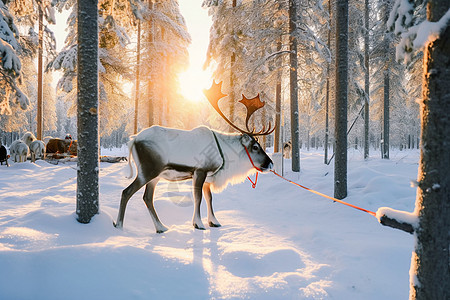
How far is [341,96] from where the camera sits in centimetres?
643

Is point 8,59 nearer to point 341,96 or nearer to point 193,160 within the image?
point 193,160

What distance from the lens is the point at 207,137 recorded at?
474 centimetres

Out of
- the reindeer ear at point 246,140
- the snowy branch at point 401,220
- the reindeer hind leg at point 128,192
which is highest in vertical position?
the reindeer ear at point 246,140

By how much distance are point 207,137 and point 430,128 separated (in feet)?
11.5

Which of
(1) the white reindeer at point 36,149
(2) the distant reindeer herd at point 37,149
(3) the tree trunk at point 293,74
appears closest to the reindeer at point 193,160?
(3) the tree trunk at point 293,74

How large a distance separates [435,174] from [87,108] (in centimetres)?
459

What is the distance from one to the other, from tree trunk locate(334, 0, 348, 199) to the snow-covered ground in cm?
74

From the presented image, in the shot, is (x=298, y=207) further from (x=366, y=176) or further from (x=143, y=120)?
(x=143, y=120)

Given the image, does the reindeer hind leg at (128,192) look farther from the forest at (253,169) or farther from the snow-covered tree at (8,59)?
the snow-covered tree at (8,59)

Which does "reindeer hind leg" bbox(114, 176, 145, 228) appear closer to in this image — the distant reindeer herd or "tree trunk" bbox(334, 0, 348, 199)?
"tree trunk" bbox(334, 0, 348, 199)

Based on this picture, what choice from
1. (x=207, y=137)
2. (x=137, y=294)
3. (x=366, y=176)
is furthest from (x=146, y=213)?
(x=366, y=176)

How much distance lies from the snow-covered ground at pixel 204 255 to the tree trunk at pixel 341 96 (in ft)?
2.42

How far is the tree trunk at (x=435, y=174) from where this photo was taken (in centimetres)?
168

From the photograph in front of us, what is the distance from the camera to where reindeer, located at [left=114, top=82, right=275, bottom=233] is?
414 cm
